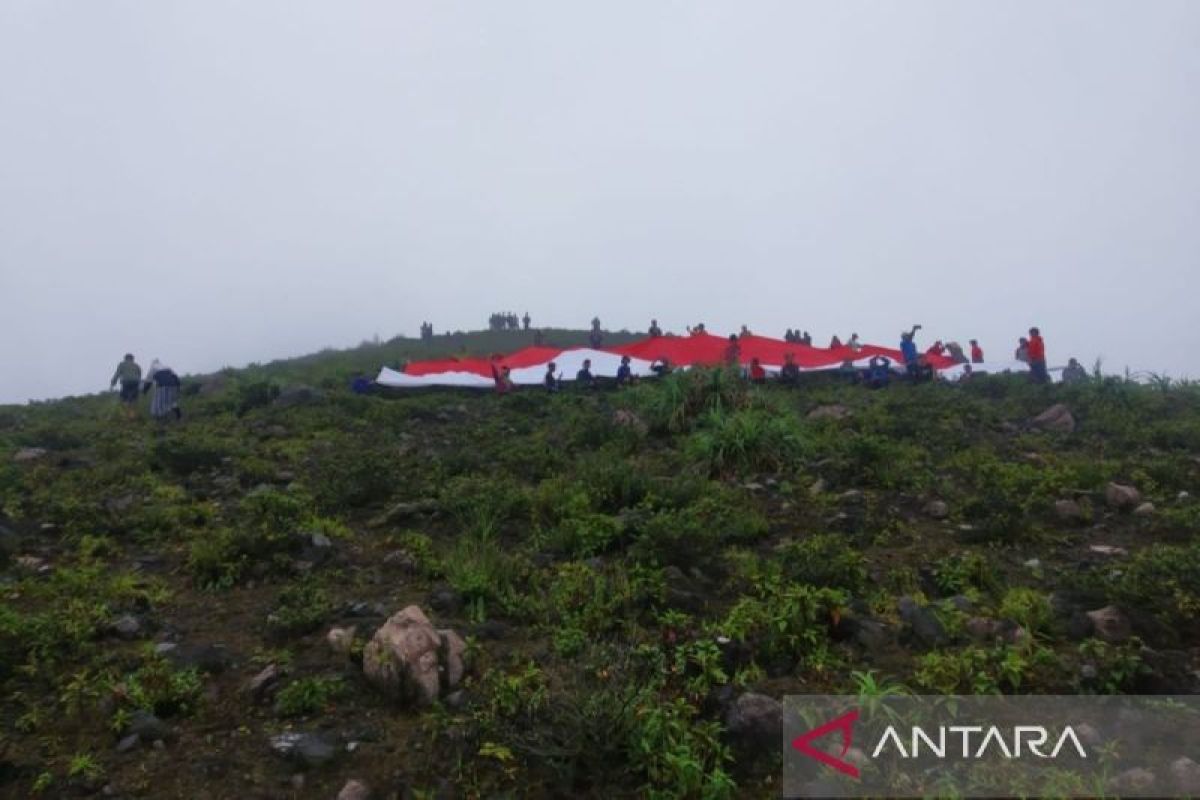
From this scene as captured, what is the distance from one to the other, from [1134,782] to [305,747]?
9.96 ft

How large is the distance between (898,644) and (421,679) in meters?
2.27

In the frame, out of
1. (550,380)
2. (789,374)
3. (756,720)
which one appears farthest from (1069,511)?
(550,380)

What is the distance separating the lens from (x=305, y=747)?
10.8 feet

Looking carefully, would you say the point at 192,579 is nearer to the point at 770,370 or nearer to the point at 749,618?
the point at 749,618

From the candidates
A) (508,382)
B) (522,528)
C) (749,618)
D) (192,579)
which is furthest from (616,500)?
(508,382)

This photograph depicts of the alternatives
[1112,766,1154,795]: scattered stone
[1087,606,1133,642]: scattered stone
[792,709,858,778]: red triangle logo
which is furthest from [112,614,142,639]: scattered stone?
[1087,606,1133,642]: scattered stone

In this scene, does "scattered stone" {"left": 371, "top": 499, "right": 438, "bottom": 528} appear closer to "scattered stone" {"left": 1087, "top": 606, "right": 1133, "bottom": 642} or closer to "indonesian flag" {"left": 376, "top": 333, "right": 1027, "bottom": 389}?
"scattered stone" {"left": 1087, "top": 606, "right": 1133, "bottom": 642}

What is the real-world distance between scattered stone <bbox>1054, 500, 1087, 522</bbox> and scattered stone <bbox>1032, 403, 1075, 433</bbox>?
4426 millimetres

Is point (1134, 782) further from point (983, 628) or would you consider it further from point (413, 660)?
point (413, 660)

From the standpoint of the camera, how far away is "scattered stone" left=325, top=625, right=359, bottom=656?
4.05 meters

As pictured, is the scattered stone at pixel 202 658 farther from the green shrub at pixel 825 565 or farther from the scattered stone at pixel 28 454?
the scattered stone at pixel 28 454

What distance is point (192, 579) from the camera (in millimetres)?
5250

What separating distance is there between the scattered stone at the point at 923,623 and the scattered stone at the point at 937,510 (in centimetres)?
206

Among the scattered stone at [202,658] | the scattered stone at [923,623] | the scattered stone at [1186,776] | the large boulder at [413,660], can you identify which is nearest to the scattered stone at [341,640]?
the large boulder at [413,660]
